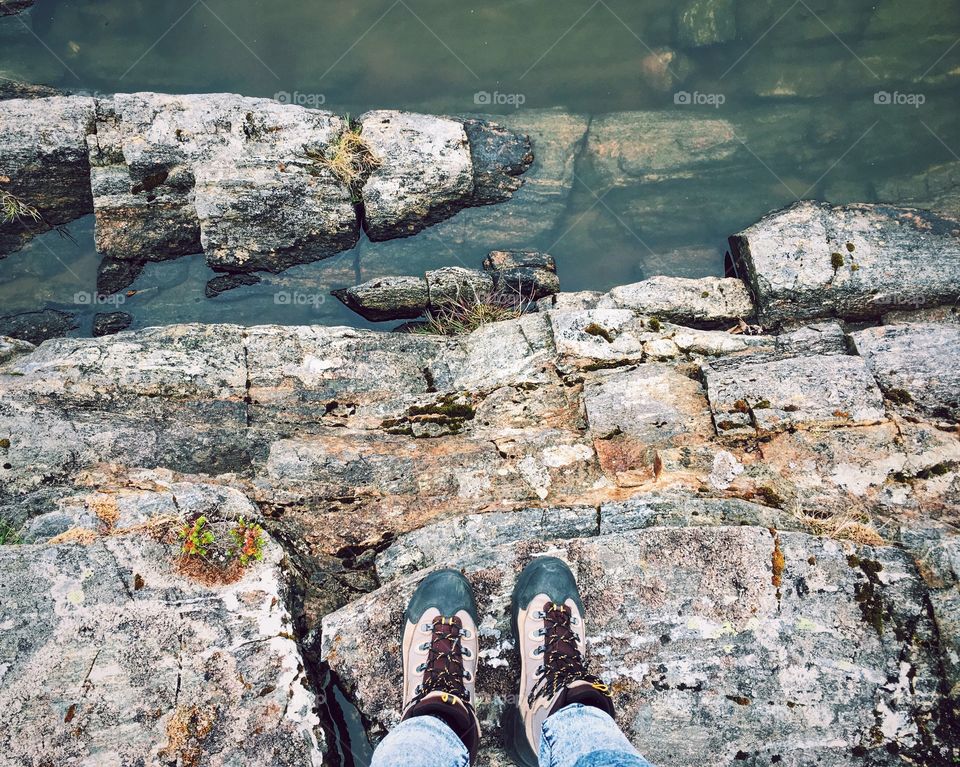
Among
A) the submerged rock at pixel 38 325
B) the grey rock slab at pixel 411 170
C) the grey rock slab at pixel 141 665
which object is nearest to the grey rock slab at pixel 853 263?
the grey rock slab at pixel 411 170

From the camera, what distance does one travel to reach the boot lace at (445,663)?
3342mm

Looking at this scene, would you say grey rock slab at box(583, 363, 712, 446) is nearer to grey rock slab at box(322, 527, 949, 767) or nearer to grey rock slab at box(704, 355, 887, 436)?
grey rock slab at box(704, 355, 887, 436)

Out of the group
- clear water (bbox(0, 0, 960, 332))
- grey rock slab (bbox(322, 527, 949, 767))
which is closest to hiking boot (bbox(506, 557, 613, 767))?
grey rock slab (bbox(322, 527, 949, 767))

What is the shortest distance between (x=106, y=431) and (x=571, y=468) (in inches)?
Result: 138

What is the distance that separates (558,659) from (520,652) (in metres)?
0.34

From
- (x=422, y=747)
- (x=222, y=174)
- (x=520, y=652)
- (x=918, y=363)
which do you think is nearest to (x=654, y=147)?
(x=918, y=363)

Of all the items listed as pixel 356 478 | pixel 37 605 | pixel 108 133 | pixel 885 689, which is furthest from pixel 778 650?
pixel 108 133

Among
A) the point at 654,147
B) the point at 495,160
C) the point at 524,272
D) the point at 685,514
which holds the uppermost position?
the point at 654,147

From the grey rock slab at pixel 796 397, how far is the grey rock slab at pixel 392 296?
344cm

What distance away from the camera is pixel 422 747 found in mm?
3102

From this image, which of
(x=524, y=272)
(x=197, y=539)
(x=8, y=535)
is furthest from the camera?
(x=524, y=272)

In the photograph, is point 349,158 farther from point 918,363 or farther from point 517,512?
point 918,363

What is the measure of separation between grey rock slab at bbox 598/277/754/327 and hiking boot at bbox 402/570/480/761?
11.2ft

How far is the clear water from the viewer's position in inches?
317
